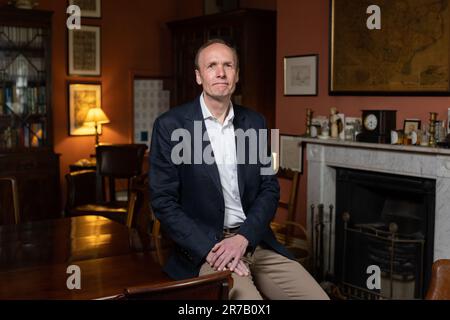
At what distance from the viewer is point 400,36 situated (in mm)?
3830

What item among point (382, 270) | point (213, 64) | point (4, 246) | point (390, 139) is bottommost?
point (382, 270)

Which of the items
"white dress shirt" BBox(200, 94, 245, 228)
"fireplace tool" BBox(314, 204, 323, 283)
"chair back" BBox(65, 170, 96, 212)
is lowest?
"fireplace tool" BBox(314, 204, 323, 283)

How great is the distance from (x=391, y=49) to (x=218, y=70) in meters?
2.13

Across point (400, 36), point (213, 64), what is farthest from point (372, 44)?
point (213, 64)

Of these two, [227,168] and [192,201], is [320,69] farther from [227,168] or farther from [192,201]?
[192,201]

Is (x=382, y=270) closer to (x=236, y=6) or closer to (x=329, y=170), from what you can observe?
(x=329, y=170)

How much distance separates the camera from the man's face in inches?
84.1

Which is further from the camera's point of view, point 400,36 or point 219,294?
point 400,36

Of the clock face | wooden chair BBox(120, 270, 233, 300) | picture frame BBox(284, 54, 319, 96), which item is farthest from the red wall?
wooden chair BBox(120, 270, 233, 300)

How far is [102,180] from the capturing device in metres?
5.60

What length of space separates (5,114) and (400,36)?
147 inches

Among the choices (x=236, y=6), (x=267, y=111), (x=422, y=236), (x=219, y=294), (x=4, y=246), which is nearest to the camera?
(x=219, y=294)

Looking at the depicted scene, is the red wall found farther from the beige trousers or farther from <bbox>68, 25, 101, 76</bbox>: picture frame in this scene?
<bbox>68, 25, 101, 76</bbox>: picture frame

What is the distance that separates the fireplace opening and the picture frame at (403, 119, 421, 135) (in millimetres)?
302
